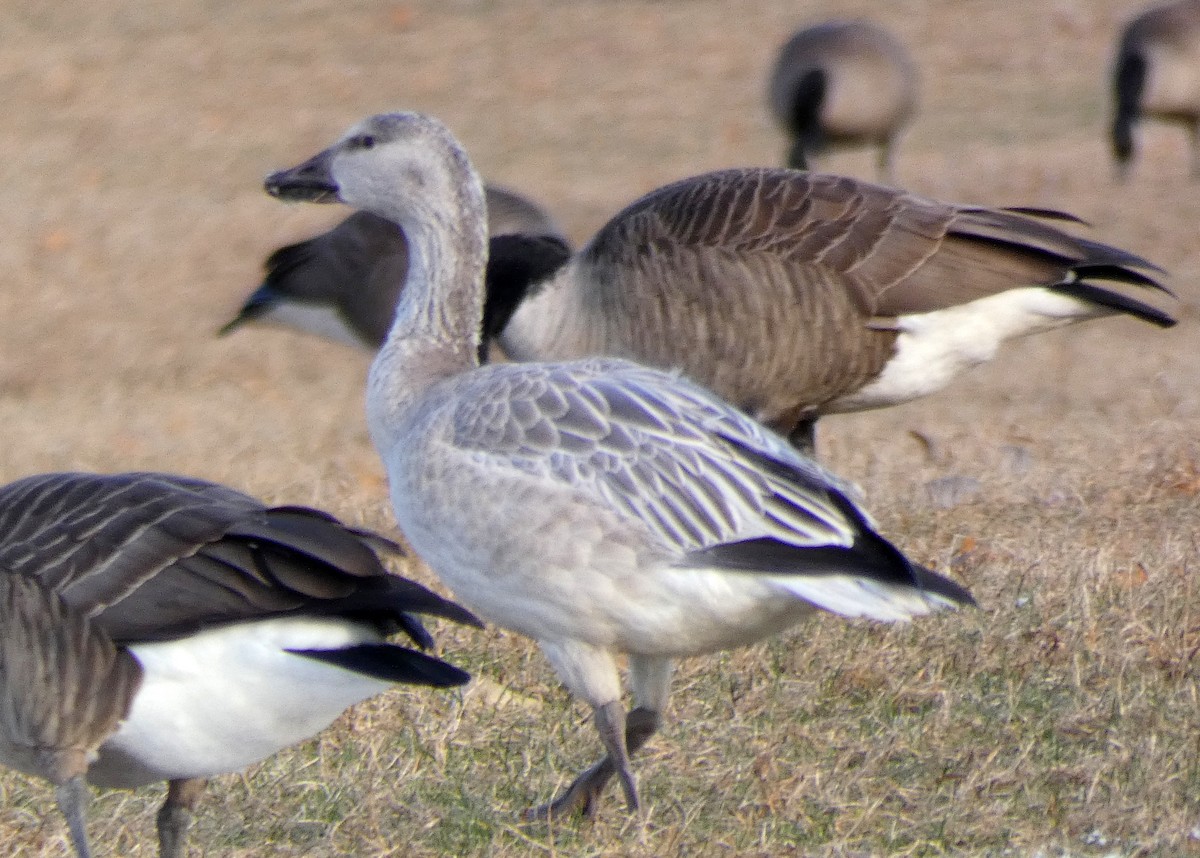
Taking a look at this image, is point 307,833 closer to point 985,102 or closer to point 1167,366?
point 1167,366

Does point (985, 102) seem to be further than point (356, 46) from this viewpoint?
No

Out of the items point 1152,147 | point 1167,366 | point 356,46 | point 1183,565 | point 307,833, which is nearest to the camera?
point 307,833

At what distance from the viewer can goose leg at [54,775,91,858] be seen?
11.8ft

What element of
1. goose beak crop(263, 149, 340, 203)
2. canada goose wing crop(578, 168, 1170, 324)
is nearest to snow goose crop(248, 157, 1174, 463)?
canada goose wing crop(578, 168, 1170, 324)

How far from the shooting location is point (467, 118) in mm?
17188

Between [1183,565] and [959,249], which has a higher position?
[959,249]

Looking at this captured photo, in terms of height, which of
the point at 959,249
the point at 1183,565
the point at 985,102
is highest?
the point at 959,249

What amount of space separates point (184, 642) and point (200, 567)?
15 centimetres

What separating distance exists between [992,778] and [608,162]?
11851 millimetres

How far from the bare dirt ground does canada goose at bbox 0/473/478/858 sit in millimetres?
309

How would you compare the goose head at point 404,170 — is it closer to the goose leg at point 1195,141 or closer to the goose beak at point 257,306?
the goose beak at point 257,306

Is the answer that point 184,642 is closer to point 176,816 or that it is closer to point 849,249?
point 176,816

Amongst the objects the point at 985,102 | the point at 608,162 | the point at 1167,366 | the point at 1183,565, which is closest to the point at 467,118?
the point at 608,162

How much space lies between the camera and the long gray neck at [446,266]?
4.77 metres
